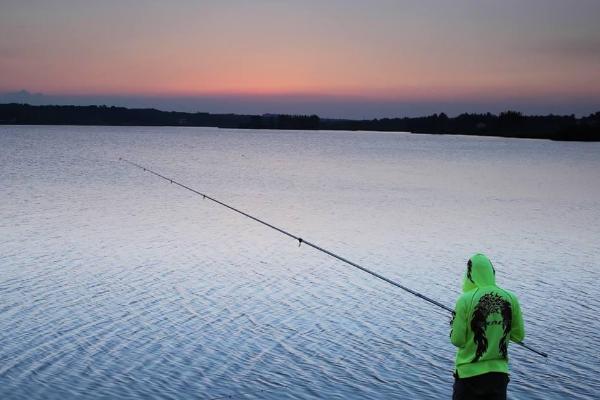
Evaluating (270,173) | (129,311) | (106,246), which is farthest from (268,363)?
(270,173)

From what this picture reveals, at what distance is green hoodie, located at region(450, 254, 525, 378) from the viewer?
16.3 feet

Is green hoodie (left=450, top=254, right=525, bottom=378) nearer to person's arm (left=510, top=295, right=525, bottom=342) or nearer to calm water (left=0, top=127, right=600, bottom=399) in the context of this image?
person's arm (left=510, top=295, right=525, bottom=342)

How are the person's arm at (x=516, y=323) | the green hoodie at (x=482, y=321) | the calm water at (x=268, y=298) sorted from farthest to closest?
the calm water at (x=268, y=298) < the person's arm at (x=516, y=323) < the green hoodie at (x=482, y=321)

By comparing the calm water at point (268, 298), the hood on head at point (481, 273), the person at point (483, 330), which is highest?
the hood on head at point (481, 273)

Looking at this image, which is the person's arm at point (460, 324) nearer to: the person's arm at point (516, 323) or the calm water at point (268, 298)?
the person's arm at point (516, 323)

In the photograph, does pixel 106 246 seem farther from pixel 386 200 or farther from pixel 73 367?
pixel 386 200

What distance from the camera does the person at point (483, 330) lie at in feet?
16.3

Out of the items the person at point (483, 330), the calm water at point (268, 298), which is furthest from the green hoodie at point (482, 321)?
the calm water at point (268, 298)

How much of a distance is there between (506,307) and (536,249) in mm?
16544

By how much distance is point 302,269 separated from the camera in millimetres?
16812

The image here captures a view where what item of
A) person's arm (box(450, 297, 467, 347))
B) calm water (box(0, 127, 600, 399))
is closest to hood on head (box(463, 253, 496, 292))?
person's arm (box(450, 297, 467, 347))

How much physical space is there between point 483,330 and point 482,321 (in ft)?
0.25

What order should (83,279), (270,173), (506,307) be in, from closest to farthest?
(506,307) < (83,279) < (270,173)

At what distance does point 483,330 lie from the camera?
4.99 m
